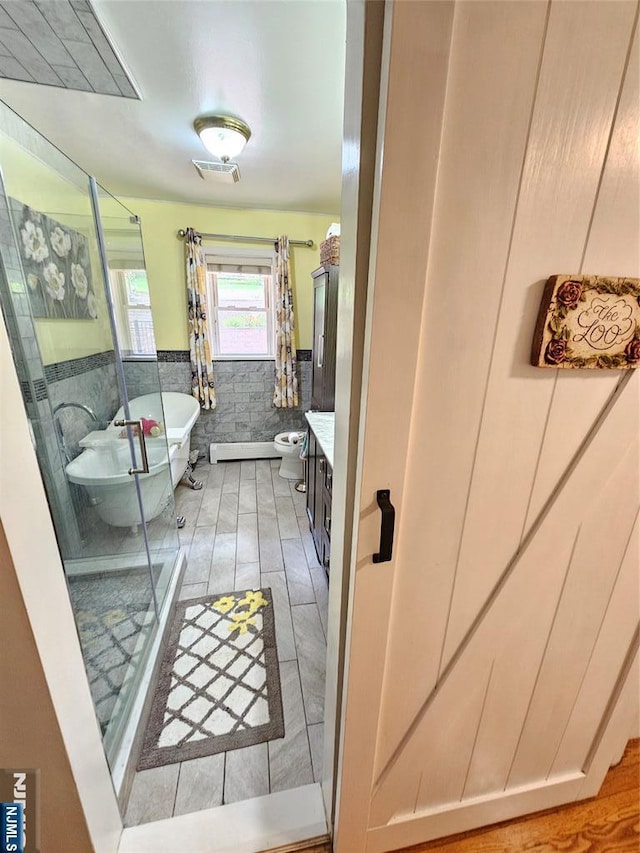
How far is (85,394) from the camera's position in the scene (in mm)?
1628

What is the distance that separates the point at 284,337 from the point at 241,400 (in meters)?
0.86

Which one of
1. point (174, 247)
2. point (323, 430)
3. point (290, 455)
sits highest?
point (174, 247)

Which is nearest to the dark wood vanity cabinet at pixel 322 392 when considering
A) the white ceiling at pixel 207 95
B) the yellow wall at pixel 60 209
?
the white ceiling at pixel 207 95

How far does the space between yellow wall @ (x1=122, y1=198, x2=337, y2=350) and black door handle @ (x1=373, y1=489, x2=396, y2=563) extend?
3.40 meters

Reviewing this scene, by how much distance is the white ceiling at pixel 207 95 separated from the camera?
1281mm

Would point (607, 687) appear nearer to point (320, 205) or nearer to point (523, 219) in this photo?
point (523, 219)

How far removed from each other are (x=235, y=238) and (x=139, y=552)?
3010 mm

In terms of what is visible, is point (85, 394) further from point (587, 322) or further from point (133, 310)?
point (587, 322)

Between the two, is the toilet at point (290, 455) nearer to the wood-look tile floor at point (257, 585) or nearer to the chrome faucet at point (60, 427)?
the wood-look tile floor at point (257, 585)

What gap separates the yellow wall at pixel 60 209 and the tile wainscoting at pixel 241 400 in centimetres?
183

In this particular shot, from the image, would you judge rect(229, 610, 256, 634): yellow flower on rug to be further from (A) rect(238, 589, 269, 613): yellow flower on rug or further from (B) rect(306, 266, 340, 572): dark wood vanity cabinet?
(B) rect(306, 266, 340, 572): dark wood vanity cabinet

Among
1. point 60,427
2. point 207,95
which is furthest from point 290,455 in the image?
point 207,95

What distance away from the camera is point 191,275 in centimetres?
333

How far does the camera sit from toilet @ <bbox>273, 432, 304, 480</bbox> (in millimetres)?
3418
